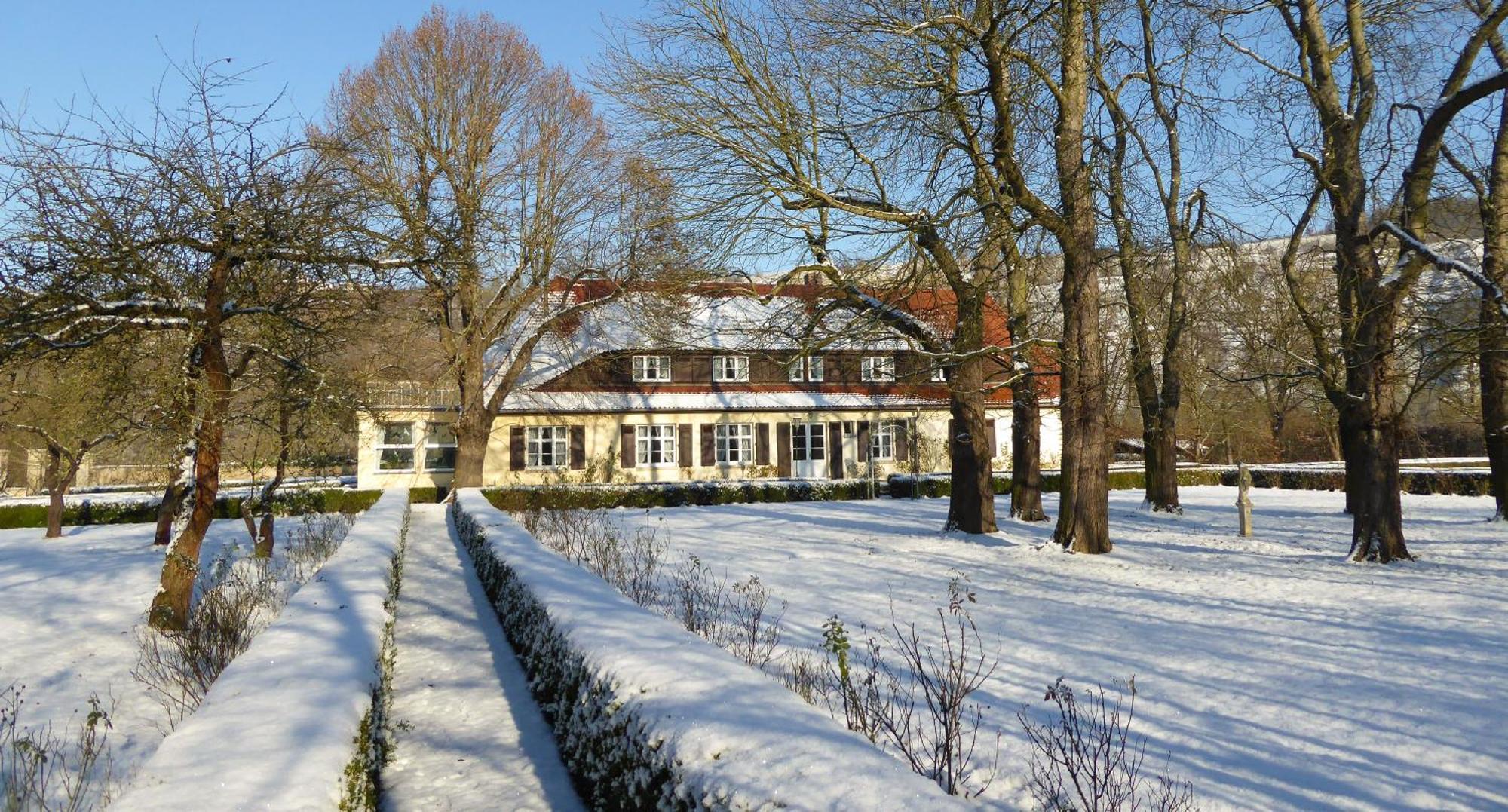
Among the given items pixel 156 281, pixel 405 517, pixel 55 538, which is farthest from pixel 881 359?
pixel 156 281

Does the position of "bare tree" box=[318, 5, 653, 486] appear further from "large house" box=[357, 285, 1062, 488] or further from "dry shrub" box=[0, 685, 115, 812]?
"dry shrub" box=[0, 685, 115, 812]

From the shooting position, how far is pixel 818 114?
14.1 metres

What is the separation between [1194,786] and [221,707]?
4661 millimetres

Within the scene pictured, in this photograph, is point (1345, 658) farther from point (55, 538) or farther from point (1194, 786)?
point (55, 538)

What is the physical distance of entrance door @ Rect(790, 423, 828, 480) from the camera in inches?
1300

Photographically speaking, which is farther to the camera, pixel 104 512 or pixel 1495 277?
pixel 104 512

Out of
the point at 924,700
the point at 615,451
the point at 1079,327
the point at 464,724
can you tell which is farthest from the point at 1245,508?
the point at 615,451

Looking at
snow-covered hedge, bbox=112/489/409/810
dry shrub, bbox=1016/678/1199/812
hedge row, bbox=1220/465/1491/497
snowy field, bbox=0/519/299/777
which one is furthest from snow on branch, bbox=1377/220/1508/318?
hedge row, bbox=1220/465/1491/497

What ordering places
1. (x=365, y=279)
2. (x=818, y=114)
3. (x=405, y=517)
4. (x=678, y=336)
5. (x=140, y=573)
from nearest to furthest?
(x=365, y=279) → (x=140, y=573) → (x=818, y=114) → (x=405, y=517) → (x=678, y=336)

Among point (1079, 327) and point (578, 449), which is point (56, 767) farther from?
point (578, 449)

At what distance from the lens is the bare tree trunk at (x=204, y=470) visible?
27.5 feet

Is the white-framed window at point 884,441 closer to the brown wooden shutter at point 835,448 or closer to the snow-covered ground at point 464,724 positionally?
the brown wooden shutter at point 835,448

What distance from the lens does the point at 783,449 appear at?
32.8 metres

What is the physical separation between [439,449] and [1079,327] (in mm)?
22811
